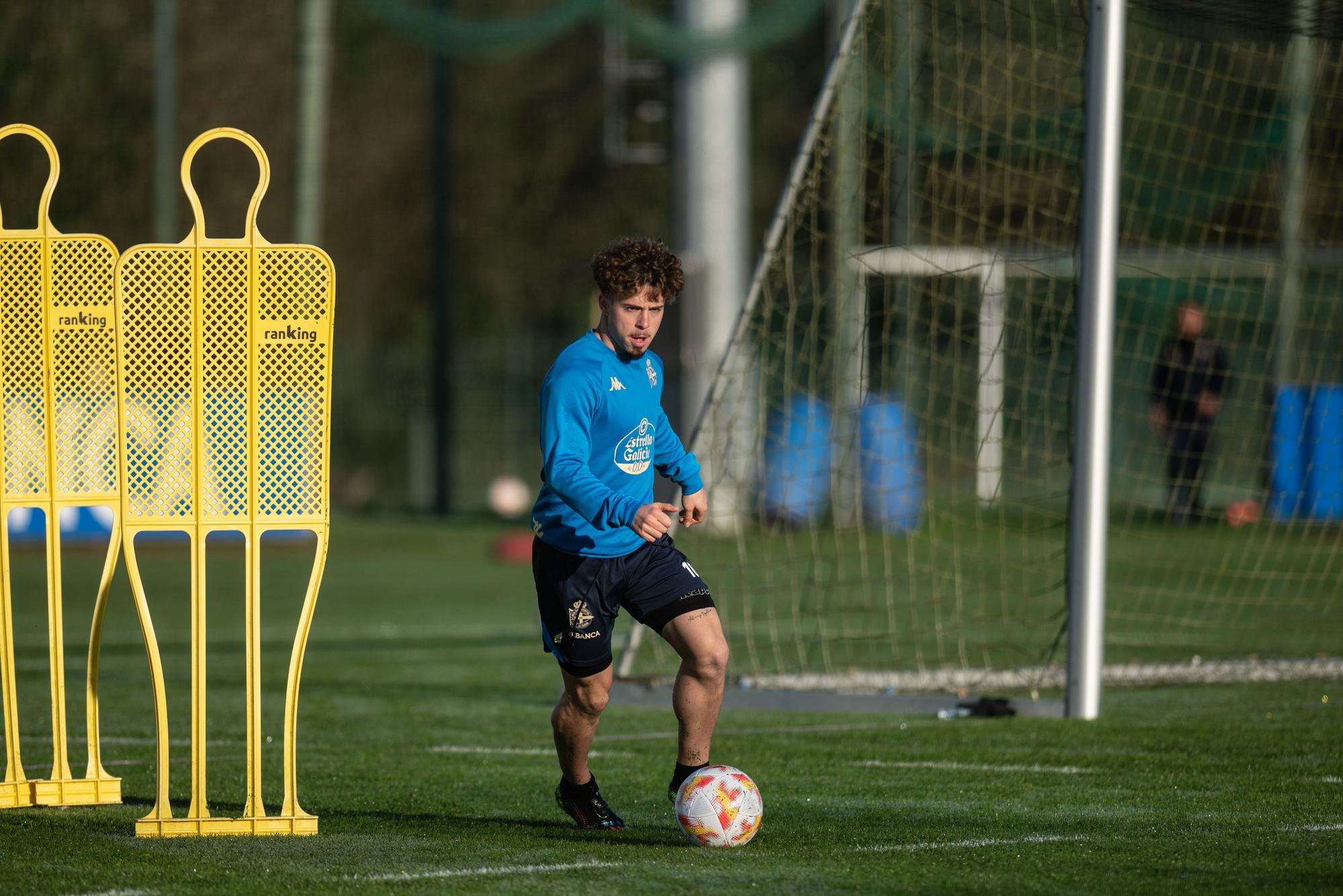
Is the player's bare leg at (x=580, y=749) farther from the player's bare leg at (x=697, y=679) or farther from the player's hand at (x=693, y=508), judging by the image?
the player's hand at (x=693, y=508)

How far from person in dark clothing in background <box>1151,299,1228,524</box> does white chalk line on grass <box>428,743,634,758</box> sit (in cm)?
747

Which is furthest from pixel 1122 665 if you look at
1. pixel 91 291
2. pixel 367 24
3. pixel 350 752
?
pixel 367 24

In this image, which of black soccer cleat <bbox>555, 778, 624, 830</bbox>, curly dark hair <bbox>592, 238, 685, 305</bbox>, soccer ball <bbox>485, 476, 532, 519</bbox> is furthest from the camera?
soccer ball <bbox>485, 476, 532, 519</bbox>

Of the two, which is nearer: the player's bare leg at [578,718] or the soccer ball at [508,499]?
the player's bare leg at [578,718]

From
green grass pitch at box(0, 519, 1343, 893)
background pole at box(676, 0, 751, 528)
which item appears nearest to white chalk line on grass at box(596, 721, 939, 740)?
green grass pitch at box(0, 519, 1343, 893)

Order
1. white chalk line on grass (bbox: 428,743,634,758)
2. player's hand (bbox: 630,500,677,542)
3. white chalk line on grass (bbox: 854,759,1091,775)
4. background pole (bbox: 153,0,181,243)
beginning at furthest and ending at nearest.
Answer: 1. background pole (bbox: 153,0,181,243)
2. white chalk line on grass (bbox: 428,743,634,758)
3. white chalk line on grass (bbox: 854,759,1091,775)
4. player's hand (bbox: 630,500,677,542)

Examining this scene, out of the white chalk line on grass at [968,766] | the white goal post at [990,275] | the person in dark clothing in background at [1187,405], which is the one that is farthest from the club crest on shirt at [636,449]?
the person in dark clothing in background at [1187,405]

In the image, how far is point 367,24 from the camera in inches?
1064

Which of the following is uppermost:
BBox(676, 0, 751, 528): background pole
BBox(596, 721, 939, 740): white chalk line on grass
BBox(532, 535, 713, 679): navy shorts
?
BBox(676, 0, 751, 528): background pole

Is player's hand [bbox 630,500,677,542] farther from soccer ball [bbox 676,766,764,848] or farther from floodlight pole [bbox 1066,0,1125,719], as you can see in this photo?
floodlight pole [bbox 1066,0,1125,719]

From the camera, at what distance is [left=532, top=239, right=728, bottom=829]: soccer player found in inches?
220

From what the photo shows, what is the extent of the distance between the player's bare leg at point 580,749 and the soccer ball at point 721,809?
0.45 metres

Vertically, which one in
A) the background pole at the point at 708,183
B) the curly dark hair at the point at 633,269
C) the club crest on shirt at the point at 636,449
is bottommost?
the club crest on shirt at the point at 636,449

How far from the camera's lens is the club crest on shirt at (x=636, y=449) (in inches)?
225
